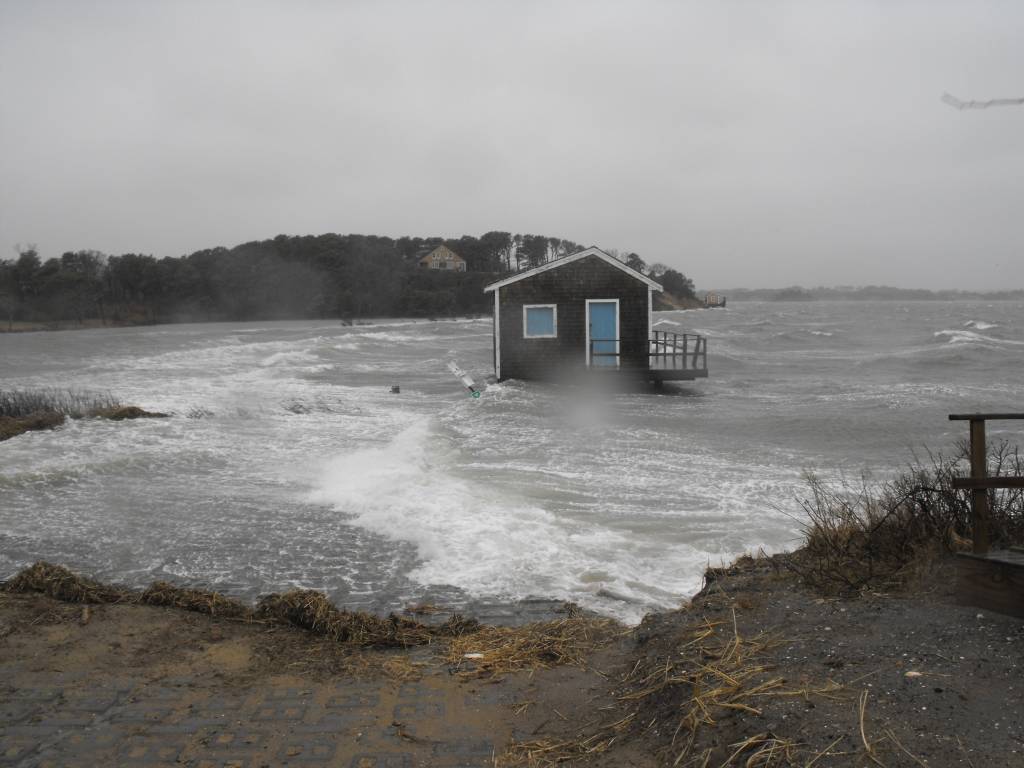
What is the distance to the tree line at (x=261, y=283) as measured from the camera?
348ft

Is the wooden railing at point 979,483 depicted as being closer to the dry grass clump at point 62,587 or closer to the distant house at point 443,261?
the dry grass clump at point 62,587

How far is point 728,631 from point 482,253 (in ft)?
508

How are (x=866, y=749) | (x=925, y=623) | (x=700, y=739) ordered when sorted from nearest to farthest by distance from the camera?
1. (x=866, y=749)
2. (x=700, y=739)
3. (x=925, y=623)

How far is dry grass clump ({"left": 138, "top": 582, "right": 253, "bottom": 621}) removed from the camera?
6.27m

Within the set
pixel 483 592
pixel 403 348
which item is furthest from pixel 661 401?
pixel 403 348

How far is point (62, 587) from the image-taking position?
6574 mm

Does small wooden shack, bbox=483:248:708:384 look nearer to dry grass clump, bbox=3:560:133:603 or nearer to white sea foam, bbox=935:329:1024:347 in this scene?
dry grass clump, bbox=3:560:133:603

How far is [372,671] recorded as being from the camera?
16.9ft

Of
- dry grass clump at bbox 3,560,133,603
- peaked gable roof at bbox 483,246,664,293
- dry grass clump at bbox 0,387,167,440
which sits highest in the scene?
peaked gable roof at bbox 483,246,664,293

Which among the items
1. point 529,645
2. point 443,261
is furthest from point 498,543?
point 443,261

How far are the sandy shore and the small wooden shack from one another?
2085 centimetres

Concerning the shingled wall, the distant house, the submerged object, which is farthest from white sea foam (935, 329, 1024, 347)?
the distant house

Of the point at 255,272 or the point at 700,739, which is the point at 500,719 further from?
the point at 255,272

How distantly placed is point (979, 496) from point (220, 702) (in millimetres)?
4548
